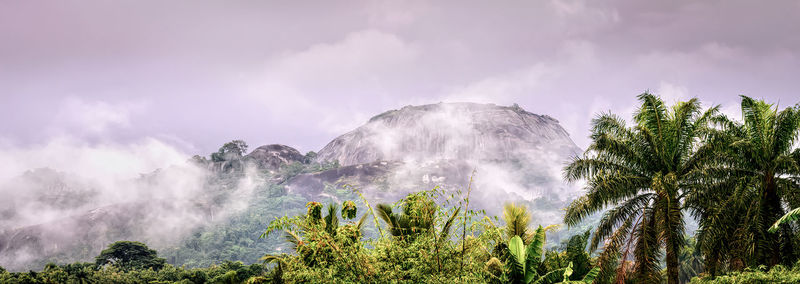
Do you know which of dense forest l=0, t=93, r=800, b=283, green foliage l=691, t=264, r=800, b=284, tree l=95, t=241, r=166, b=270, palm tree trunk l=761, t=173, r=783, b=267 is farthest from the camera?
tree l=95, t=241, r=166, b=270

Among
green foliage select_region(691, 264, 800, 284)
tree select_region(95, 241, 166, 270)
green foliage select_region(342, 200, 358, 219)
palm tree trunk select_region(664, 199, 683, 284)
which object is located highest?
green foliage select_region(342, 200, 358, 219)

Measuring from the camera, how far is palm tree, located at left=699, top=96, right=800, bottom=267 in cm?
1265

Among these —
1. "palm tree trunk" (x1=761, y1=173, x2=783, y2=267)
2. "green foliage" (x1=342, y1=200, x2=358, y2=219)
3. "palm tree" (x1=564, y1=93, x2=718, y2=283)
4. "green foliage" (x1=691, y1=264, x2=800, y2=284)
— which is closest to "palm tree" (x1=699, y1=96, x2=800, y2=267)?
"palm tree trunk" (x1=761, y1=173, x2=783, y2=267)

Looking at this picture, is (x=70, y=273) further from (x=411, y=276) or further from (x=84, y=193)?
(x=84, y=193)

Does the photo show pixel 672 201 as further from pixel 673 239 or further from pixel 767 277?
pixel 767 277

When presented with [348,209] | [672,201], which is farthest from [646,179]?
[348,209]

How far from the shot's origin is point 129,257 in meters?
63.2

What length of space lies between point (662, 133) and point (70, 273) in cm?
4857

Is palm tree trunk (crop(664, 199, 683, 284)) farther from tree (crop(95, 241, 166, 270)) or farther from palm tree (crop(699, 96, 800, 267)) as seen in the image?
tree (crop(95, 241, 166, 270))

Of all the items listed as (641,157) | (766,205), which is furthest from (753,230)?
(641,157)

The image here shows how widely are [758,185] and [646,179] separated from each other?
2742 mm

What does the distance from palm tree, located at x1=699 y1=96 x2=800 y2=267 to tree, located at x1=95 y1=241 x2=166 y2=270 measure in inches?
2442

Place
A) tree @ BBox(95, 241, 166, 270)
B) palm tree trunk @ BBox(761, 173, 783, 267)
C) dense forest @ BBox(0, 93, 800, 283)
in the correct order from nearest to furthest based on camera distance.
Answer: dense forest @ BBox(0, 93, 800, 283), palm tree trunk @ BBox(761, 173, 783, 267), tree @ BBox(95, 241, 166, 270)

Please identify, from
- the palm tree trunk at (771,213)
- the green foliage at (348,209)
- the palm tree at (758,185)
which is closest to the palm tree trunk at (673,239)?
the palm tree at (758,185)
